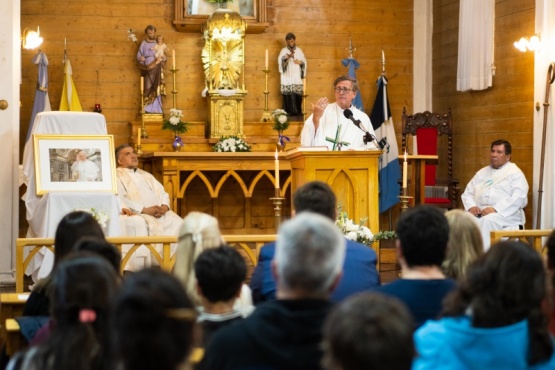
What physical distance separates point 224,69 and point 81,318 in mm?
8585

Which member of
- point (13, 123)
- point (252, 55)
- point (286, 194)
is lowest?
point (286, 194)

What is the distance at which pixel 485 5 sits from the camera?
9961 mm

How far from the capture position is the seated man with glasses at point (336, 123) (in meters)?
7.65

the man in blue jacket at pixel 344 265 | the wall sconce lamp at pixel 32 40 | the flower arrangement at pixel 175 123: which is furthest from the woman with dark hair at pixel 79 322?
the flower arrangement at pixel 175 123

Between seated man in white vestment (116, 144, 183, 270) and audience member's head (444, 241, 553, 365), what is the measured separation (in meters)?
6.02

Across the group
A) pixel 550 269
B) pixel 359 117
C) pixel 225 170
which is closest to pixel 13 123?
pixel 225 170

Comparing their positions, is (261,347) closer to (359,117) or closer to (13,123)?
(359,117)

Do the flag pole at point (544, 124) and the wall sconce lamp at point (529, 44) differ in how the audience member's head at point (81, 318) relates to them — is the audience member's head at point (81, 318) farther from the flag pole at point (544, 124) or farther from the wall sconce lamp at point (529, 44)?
the wall sconce lamp at point (529, 44)

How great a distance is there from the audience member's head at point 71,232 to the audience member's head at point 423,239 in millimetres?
1273

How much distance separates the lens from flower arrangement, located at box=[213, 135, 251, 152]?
10219 mm

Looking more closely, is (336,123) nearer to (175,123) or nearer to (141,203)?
(141,203)

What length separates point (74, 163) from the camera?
7.61 meters

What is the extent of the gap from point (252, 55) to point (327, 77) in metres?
0.96

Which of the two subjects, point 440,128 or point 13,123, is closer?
point 13,123
